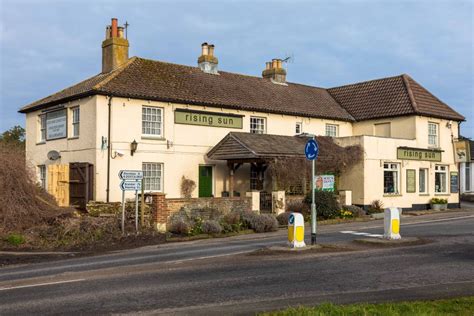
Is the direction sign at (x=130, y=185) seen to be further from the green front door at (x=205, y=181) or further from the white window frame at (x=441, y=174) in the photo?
the white window frame at (x=441, y=174)

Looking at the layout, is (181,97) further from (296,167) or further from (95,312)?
(95,312)

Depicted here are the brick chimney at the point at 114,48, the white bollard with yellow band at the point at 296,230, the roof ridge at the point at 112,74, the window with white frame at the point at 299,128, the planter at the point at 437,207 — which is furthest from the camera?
the planter at the point at 437,207

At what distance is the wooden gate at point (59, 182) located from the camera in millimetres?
25734

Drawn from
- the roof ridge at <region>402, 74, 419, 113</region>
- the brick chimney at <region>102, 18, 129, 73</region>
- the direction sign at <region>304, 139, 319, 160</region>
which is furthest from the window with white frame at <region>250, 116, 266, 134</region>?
the direction sign at <region>304, 139, 319, 160</region>

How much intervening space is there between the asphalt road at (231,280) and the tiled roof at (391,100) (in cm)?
1903

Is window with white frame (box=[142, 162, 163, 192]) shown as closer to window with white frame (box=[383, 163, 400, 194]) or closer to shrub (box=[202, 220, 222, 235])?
shrub (box=[202, 220, 222, 235])

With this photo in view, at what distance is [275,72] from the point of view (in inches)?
1401

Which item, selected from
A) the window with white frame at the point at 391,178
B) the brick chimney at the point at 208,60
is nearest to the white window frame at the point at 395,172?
the window with white frame at the point at 391,178

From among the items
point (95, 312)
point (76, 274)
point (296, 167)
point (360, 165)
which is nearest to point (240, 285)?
point (95, 312)

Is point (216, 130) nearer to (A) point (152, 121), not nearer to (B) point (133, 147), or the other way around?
(A) point (152, 121)

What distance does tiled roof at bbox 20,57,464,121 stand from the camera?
26.4m

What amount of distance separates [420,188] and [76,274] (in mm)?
26621

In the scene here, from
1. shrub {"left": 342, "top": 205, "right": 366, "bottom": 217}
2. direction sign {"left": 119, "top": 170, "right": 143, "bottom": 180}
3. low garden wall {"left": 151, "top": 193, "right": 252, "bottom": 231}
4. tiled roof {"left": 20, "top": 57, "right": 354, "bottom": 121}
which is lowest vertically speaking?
shrub {"left": 342, "top": 205, "right": 366, "bottom": 217}

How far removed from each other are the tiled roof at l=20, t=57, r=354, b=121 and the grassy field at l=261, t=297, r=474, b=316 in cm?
1924
